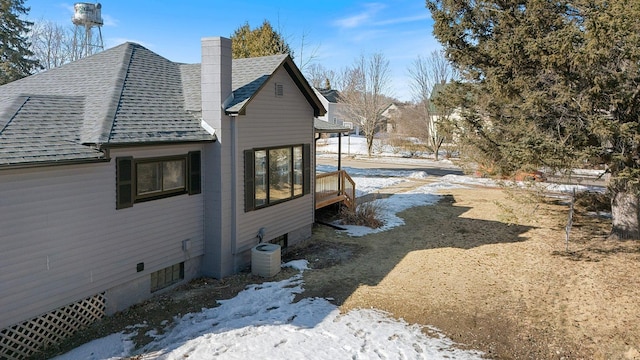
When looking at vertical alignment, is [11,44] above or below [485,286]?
above

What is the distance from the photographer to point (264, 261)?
386 inches

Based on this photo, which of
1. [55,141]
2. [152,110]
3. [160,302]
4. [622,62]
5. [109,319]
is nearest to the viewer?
[55,141]

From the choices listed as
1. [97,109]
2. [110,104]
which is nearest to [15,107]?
[97,109]

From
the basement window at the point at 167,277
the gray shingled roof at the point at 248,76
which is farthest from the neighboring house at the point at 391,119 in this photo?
the basement window at the point at 167,277

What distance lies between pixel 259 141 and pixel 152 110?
259 cm

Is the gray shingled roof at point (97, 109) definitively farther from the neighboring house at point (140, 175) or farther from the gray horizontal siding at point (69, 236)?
the gray horizontal siding at point (69, 236)

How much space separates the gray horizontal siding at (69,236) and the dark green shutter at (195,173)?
55 cm

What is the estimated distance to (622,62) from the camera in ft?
33.7

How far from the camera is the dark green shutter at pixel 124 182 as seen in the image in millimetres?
7758

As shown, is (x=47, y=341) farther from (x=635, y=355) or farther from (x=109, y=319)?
(x=635, y=355)

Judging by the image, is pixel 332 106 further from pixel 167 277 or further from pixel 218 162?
pixel 167 277

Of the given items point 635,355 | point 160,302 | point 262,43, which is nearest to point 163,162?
point 160,302

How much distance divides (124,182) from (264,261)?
141 inches

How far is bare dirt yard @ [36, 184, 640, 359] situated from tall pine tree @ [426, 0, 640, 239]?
2270mm
